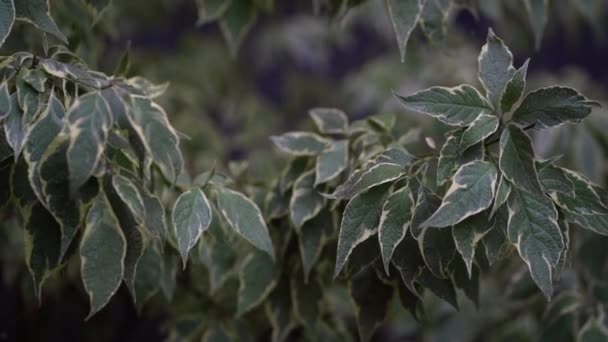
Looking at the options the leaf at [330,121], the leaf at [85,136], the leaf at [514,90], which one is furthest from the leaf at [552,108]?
the leaf at [85,136]

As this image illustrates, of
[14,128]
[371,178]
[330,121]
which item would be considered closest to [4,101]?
[14,128]

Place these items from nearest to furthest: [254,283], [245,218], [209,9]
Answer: [245,218]
[254,283]
[209,9]

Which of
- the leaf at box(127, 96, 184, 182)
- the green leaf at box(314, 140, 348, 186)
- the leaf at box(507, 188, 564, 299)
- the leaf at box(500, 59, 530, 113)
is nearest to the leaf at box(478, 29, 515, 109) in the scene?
the leaf at box(500, 59, 530, 113)

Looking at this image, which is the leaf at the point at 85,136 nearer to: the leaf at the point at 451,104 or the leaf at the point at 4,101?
the leaf at the point at 4,101

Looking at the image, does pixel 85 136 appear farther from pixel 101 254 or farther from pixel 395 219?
pixel 395 219

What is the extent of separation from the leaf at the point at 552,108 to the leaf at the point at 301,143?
0.37 meters

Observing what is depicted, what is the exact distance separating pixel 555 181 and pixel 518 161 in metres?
0.08

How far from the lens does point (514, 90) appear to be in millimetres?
961

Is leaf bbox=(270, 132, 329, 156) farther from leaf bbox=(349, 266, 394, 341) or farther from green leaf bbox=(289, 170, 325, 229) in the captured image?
leaf bbox=(349, 266, 394, 341)

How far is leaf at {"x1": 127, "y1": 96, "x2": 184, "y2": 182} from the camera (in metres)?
0.93

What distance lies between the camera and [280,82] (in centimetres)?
322

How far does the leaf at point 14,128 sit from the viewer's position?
2.93ft

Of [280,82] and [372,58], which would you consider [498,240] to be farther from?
[280,82]

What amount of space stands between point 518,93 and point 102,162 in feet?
1.61
